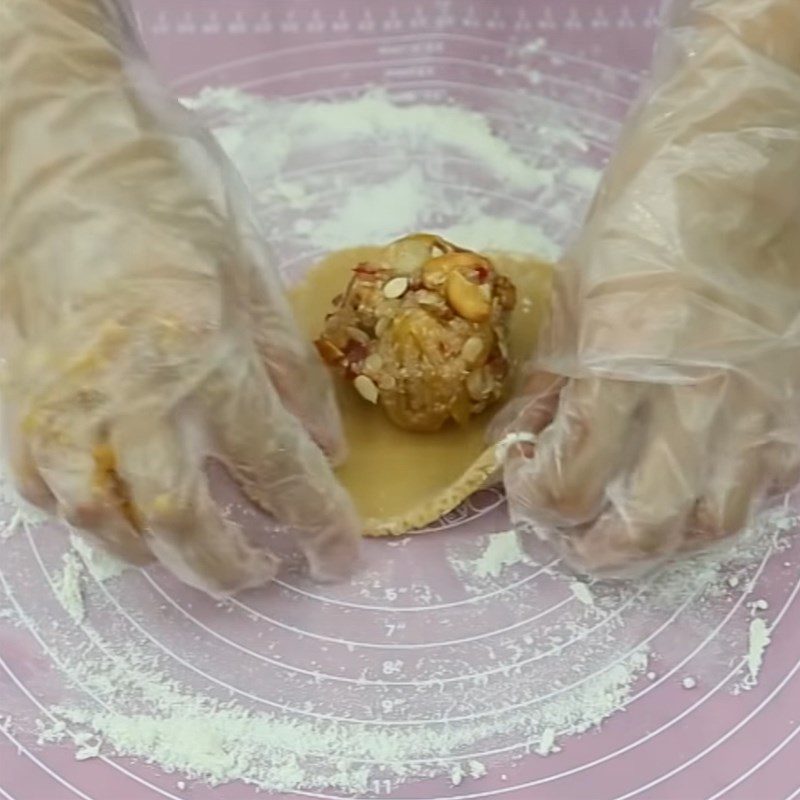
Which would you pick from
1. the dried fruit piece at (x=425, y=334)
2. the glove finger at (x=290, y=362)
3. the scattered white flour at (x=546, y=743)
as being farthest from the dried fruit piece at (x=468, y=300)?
the scattered white flour at (x=546, y=743)

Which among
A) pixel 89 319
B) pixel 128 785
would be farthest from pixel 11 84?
pixel 128 785

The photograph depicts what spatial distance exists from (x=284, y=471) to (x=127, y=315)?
0.16m

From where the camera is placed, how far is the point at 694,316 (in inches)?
33.6

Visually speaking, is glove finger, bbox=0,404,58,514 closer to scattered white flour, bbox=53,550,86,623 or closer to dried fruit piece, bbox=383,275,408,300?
scattered white flour, bbox=53,550,86,623

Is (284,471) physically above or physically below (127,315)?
below

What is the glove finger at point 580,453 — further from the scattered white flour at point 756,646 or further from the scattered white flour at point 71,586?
the scattered white flour at point 71,586

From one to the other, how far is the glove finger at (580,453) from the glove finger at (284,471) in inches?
5.3

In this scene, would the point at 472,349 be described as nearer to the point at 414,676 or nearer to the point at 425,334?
the point at 425,334

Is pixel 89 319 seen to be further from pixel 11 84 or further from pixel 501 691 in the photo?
pixel 501 691

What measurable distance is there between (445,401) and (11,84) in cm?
40

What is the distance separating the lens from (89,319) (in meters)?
0.82

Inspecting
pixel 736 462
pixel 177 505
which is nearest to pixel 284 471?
pixel 177 505

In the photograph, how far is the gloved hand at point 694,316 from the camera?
854mm

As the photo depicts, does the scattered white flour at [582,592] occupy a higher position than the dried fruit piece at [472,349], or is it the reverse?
the dried fruit piece at [472,349]
